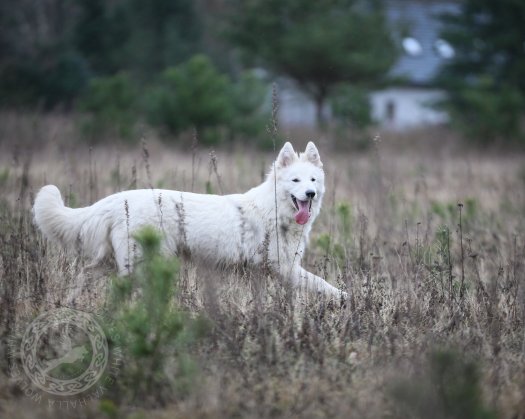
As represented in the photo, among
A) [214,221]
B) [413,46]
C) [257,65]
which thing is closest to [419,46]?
[413,46]

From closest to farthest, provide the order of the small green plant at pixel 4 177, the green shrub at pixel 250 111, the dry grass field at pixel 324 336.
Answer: the dry grass field at pixel 324 336
the small green plant at pixel 4 177
the green shrub at pixel 250 111

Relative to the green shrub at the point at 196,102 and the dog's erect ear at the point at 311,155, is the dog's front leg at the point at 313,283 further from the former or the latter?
the green shrub at the point at 196,102

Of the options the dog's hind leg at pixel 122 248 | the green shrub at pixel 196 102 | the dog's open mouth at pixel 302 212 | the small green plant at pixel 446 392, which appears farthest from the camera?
the green shrub at pixel 196 102

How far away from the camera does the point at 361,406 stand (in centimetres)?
339

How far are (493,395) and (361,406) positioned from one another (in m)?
0.76

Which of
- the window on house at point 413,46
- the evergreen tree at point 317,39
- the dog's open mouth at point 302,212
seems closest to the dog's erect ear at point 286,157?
the dog's open mouth at point 302,212

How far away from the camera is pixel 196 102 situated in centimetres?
1377

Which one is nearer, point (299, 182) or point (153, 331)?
point (153, 331)

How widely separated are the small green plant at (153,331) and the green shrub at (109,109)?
9696 millimetres

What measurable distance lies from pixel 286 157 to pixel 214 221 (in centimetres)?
85

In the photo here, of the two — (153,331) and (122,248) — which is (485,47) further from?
(153,331)

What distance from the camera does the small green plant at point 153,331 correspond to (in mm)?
3348

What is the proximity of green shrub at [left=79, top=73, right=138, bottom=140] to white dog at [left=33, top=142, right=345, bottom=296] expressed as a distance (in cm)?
808

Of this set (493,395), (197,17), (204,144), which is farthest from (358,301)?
(197,17)
